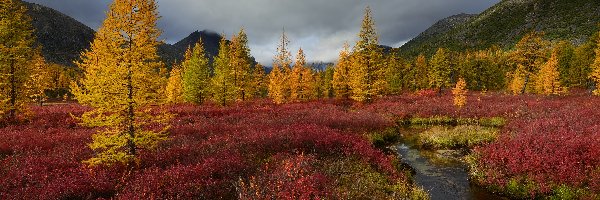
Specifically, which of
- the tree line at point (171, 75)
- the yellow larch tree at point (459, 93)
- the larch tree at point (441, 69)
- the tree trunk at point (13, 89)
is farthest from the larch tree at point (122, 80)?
the larch tree at point (441, 69)

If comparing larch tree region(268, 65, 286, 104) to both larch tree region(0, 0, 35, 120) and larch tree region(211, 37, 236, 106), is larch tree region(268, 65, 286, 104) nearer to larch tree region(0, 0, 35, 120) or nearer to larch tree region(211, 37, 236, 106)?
larch tree region(211, 37, 236, 106)

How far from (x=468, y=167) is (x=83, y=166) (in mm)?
15588

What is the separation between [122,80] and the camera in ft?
40.7

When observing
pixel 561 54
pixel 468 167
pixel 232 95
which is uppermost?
pixel 561 54

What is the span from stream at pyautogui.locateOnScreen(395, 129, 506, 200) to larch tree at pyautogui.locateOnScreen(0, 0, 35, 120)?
23.9 meters

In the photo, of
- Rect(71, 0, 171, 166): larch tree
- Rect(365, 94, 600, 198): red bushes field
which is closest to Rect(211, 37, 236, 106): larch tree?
Rect(71, 0, 171, 166): larch tree

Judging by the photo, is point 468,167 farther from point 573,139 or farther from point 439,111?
point 439,111

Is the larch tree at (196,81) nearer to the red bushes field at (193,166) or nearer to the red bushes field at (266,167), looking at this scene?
the red bushes field at (193,166)

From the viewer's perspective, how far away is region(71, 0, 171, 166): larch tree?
40.0ft

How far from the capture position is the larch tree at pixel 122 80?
12.2 m

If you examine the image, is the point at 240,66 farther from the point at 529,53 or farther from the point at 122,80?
the point at 529,53

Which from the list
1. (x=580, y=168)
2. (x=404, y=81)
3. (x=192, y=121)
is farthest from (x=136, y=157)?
(x=404, y=81)

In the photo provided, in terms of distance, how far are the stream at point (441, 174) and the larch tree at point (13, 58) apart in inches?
942

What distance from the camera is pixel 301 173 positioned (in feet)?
39.2
